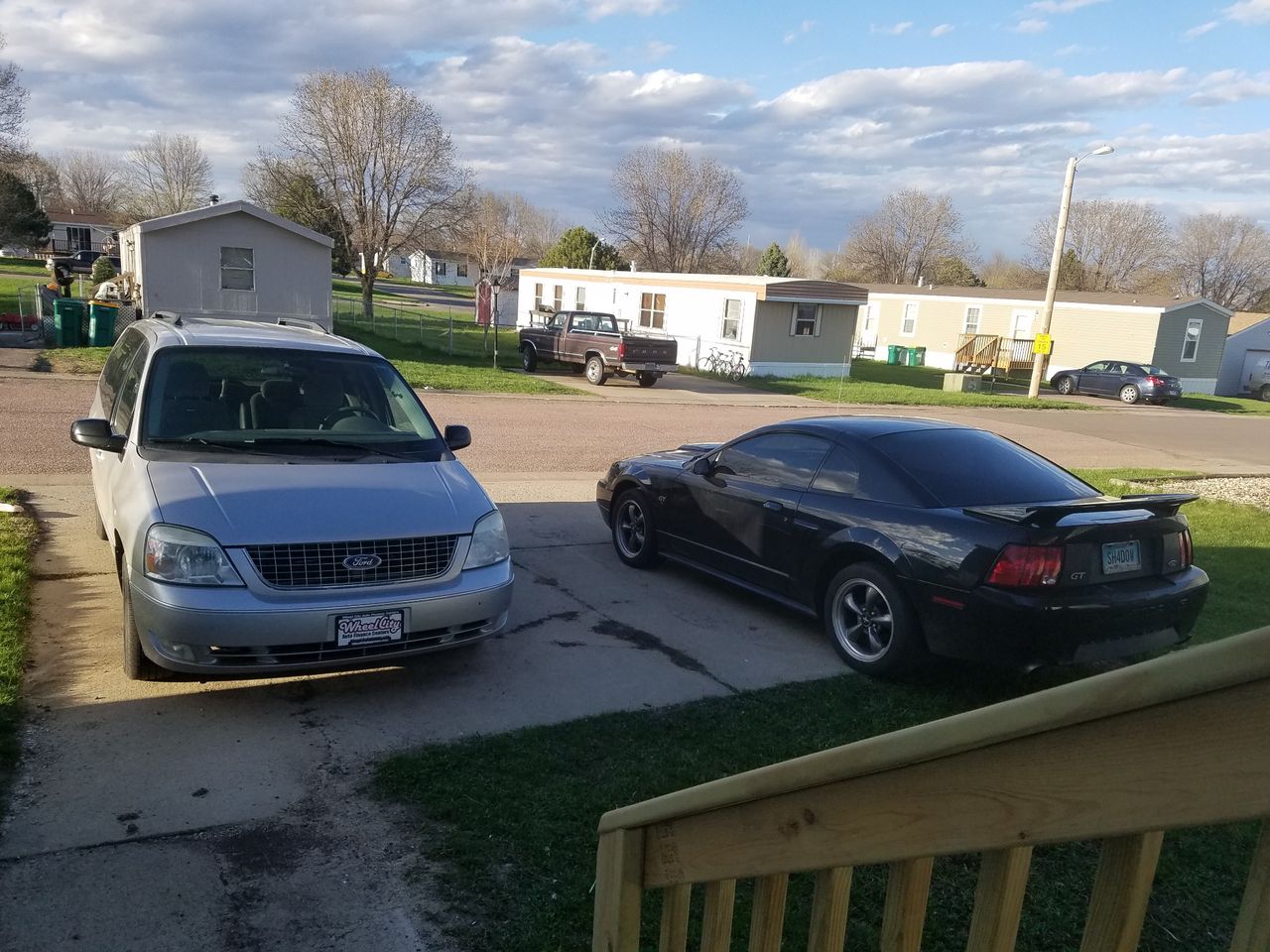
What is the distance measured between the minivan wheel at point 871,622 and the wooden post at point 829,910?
13.8 ft

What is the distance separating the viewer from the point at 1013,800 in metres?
1.19

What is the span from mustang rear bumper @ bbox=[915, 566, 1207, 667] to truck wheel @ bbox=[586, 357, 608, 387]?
20.3 meters

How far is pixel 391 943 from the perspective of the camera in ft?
10.7

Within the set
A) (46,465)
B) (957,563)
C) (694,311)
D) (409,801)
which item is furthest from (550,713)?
(694,311)

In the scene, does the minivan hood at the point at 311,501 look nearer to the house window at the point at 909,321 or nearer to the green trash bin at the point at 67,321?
the green trash bin at the point at 67,321

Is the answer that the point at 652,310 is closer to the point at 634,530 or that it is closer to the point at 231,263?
the point at 231,263

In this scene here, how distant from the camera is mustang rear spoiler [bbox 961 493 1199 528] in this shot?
5.20 metres

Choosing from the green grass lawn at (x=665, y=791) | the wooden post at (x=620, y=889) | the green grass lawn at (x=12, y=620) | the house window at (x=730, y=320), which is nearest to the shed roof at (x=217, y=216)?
the house window at (x=730, y=320)

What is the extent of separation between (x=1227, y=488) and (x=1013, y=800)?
589 inches

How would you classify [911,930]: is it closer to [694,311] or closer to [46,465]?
[46,465]

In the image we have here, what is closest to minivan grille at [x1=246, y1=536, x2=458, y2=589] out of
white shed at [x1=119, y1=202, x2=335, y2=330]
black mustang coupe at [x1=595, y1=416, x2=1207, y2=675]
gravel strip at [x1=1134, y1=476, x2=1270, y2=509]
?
black mustang coupe at [x1=595, y1=416, x2=1207, y2=675]

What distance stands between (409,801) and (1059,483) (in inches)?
175

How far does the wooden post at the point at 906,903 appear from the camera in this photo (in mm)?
1403

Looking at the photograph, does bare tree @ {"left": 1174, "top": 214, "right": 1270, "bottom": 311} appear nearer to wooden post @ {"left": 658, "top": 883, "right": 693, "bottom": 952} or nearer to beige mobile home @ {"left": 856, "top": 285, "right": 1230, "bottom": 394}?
beige mobile home @ {"left": 856, "top": 285, "right": 1230, "bottom": 394}
